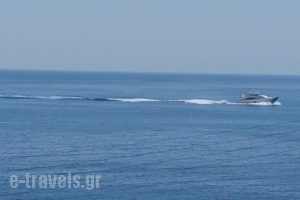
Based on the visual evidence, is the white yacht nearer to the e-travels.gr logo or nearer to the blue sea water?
the blue sea water

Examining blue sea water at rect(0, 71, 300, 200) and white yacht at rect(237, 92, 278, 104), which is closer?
blue sea water at rect(0, 71, 300, 200)

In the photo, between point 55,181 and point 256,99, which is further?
point 256,99

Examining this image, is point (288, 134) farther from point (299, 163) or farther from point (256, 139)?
point (299, 163)

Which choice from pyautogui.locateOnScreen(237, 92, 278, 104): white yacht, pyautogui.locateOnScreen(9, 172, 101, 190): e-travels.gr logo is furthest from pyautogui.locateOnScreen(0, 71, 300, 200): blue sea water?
pyautogui.locateOnScreen(237, 92, 278, 104): white yacht

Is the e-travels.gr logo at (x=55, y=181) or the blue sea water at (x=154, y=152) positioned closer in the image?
the e-travels.gr logo at (x=55, y=181)

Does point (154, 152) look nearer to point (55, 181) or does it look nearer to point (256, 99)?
point (55, 181)

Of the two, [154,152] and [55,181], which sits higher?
[154,152]

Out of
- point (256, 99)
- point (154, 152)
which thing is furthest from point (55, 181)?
point (256, 99)

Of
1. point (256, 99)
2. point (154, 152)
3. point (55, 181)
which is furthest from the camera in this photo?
point (256, 99)

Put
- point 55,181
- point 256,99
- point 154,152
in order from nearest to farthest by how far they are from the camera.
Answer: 1. point 55,181
2. point 154,152
3. point 256,99

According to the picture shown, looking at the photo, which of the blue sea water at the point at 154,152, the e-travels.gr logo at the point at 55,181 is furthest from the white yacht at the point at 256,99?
the e-travels.gr logo at the point at 55,181

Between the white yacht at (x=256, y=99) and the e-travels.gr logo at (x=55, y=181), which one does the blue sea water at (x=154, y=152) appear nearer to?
the e-travels.gr logo at (x=55, y=181)

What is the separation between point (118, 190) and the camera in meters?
52.4

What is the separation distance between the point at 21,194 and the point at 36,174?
622cm
